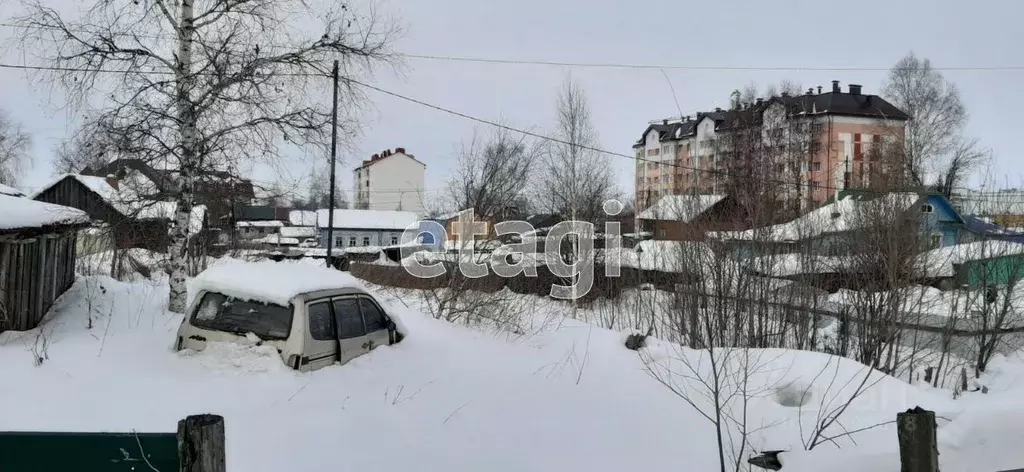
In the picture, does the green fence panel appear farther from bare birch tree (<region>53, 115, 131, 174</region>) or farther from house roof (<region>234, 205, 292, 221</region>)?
house roof (<region>234, 205, 292, 221</region>)

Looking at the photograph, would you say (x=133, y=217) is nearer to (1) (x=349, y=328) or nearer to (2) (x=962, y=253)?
(1) (x=349, y=328)

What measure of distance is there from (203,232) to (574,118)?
15.1m

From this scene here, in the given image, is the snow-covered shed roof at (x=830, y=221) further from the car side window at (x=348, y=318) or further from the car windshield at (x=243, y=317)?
the car windshield at (x=243, y=317)

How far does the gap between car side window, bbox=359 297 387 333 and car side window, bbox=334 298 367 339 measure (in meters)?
0.13

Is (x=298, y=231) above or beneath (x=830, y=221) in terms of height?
above

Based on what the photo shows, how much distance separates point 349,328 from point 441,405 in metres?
1.57

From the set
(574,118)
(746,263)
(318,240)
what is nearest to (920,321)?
(746,263)

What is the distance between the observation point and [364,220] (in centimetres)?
5403

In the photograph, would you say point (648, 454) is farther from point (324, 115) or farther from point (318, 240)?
point (318, 240)

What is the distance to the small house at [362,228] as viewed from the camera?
53.2 metres

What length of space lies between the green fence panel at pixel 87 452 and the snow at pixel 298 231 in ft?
188

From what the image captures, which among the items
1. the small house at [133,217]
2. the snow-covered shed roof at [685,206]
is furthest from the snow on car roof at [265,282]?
the snow-covered shed roof at [685,206]

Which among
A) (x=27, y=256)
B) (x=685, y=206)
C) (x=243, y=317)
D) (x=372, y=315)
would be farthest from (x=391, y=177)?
(x=243, y=317)

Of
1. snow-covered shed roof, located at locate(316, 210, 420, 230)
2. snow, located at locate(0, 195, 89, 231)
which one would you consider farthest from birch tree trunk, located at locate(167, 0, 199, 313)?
snow-covered shed roof, located at locate(316, 210, 420, 230)
